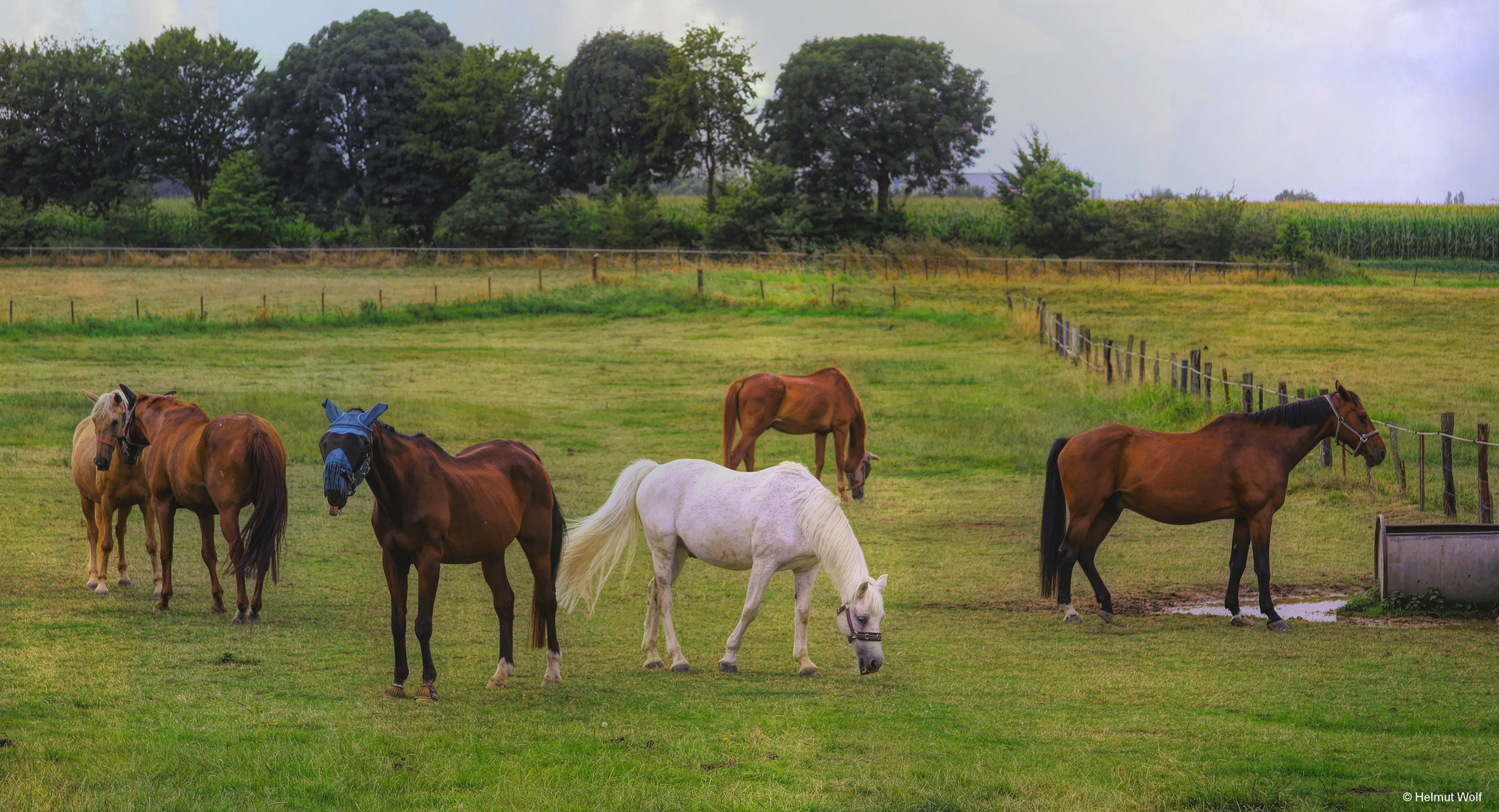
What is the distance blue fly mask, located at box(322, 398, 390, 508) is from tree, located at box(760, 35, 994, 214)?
53.5m

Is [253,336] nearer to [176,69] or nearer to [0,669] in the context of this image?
[0,669]

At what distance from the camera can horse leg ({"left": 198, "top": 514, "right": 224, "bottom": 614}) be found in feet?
31.8

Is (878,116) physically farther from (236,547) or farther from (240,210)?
(236,547)

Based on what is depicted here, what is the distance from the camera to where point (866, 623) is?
7.66 m

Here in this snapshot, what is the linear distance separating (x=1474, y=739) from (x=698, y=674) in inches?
169

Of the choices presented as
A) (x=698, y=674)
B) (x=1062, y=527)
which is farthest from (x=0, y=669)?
(x=1062, y=527)

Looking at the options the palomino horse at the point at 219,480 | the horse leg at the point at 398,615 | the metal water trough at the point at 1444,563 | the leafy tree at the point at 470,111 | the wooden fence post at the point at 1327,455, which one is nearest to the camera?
the horse leg at the point at 398,615

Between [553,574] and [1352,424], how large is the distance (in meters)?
6.70

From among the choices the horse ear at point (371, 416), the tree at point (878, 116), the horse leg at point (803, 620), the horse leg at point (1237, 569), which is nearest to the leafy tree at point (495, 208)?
the tree at point (878, 116)

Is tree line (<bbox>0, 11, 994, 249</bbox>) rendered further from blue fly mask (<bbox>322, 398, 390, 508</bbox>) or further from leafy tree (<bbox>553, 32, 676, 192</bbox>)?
blue fly mask (<bbox>322, 398, 390, 508</bbox>)

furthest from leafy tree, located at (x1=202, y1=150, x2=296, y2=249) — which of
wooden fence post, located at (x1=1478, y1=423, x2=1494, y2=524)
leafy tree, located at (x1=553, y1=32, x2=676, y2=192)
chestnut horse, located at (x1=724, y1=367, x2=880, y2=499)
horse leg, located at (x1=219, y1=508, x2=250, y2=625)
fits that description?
wooden fence post, located at (x1=1478, y1=423, x2=1494, y2=524)

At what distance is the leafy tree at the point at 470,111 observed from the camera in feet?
197

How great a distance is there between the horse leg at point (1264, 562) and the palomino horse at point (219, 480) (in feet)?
23.7

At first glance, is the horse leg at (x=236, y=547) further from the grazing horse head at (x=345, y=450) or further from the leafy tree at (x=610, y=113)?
the leafy tree at (x=610, y=113)
